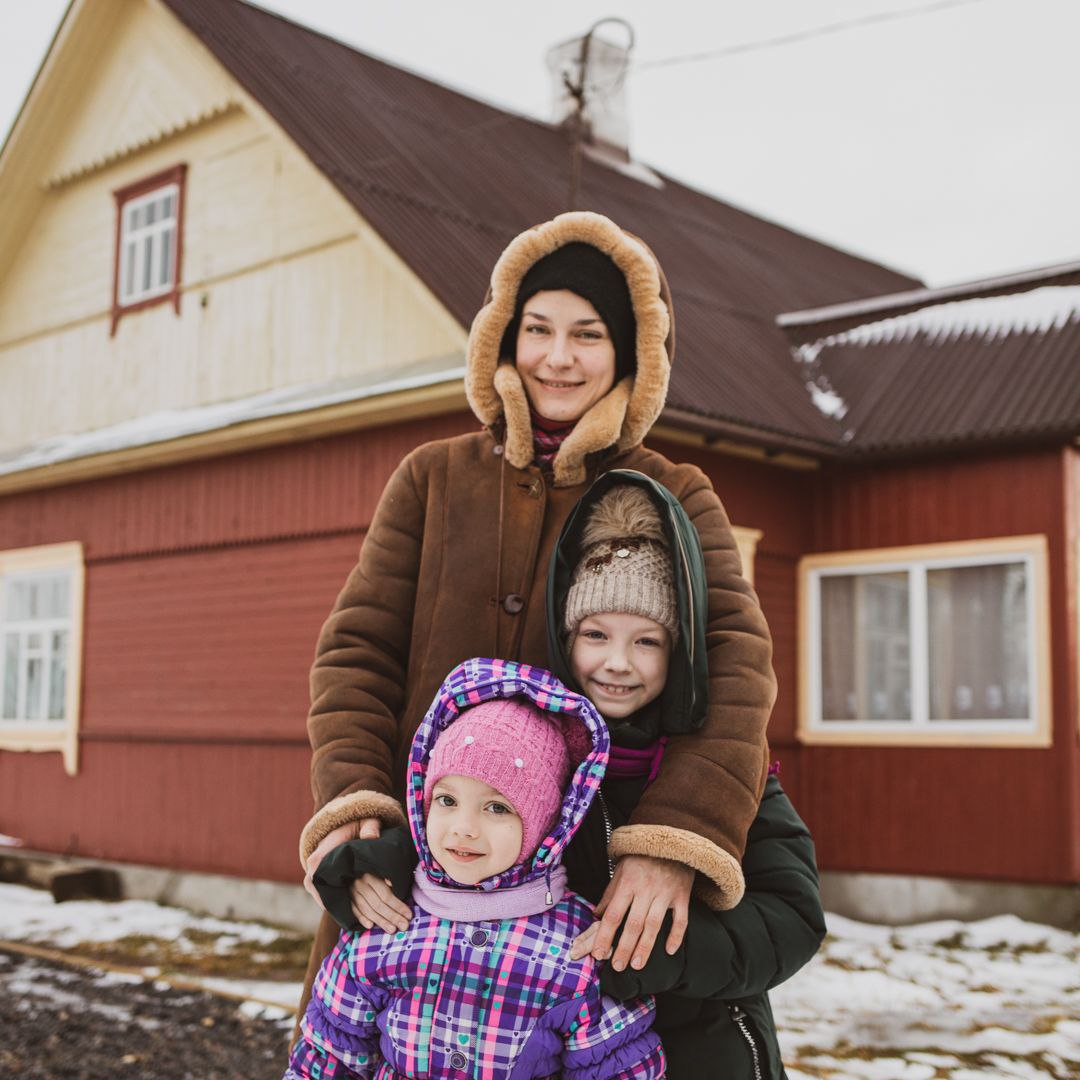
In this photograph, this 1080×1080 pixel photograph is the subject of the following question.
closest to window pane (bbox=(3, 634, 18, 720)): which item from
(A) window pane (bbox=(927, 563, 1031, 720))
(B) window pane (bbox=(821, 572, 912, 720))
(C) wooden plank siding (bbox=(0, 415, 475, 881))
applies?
(C) wooden plank siding (bbox=(0, 415, 475, 881))

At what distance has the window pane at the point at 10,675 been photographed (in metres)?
11.0

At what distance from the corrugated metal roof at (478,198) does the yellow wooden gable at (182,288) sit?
210mm

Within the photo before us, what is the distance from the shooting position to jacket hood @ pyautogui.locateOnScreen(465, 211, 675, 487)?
7.90 ft

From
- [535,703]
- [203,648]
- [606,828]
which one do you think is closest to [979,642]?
[203,648]

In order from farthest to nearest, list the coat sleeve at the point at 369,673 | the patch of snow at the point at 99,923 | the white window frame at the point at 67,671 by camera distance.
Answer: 1. the white window frame at the point at 67,671
2. the patch of snow at the point at 99,923
3. the coat sleeve at the point at 369,673

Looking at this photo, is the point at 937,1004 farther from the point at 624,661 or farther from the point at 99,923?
the point at 99,923

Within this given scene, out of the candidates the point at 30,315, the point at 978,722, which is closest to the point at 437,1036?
the point at 978,722

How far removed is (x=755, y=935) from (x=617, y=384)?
3.22 ft

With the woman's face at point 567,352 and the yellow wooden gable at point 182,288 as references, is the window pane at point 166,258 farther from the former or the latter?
the woman's face at point 567,352

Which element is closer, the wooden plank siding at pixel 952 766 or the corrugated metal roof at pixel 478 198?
the corrugated metal roof at pixel 478 198

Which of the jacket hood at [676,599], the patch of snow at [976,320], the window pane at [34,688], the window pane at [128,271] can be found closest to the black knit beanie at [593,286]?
the jacket hood at [676,599]

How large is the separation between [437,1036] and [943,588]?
7.35 m

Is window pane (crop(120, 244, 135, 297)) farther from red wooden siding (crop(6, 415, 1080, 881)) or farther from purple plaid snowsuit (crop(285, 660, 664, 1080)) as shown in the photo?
purple plaid snowsuit (crop(285, 660, 664, 1080))

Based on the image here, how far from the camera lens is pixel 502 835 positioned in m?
2.03
